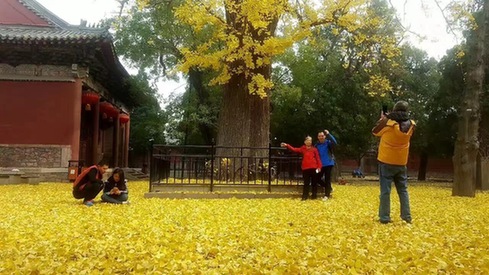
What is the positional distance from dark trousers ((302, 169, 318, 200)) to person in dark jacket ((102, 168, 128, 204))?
140 inches

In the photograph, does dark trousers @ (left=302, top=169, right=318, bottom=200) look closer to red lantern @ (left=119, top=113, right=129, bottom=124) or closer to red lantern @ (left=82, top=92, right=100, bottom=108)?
red lantern @ (left=82, top=92, right=100, bottom=108)

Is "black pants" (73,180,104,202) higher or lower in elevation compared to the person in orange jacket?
lower

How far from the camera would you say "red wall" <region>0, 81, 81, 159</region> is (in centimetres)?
1630

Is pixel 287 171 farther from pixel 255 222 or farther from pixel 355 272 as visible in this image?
pixel 355 272

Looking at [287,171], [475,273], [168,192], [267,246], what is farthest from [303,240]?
[287,171]

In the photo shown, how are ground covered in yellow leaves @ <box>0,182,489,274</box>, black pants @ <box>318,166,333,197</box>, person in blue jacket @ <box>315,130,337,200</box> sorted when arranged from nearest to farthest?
ground covered in yellow leaves @ <box>0,182,489,274</box> < person in blue jacket @ <box>315,130,337,200</box> < black pants @ <box>318,166,333,197</box>

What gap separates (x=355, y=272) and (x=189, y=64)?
28.8ft

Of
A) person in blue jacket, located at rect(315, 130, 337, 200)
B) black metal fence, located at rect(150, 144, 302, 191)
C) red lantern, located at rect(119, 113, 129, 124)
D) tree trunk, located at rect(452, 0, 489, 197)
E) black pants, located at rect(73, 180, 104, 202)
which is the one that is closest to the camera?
black pants, located at rect(73, 180, 104, 202)

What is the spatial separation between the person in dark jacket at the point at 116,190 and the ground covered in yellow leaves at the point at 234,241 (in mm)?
540

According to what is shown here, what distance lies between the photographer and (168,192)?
1032 centimetres

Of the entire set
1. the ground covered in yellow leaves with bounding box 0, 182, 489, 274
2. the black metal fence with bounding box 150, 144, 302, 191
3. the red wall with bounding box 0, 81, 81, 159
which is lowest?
the ground covered in yellow leaves with bounding box 0, 182, 489, 274

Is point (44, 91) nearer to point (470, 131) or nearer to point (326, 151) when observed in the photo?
point (326, 151)

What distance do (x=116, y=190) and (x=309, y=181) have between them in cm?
383

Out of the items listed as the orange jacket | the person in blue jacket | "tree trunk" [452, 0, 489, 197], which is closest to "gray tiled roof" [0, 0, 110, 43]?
the person in blue jacket
